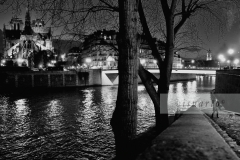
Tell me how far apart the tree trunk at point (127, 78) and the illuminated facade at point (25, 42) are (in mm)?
86138

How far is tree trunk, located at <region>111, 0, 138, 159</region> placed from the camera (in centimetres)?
559

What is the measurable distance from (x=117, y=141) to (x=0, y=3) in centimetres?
496

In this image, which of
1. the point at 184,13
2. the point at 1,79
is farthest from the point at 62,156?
the point at 1,79

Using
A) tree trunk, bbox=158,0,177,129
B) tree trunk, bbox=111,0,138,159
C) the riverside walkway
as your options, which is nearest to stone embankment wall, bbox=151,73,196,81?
tree trunk, bbox=158,0,177,129

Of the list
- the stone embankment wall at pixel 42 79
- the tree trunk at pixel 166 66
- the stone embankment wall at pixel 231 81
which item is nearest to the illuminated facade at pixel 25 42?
the stone embankment wall at pixel 42 79

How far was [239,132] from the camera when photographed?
9398 mm

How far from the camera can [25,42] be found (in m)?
106

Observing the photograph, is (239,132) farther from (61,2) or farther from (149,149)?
(61,2)

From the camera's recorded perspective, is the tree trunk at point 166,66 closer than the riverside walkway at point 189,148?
No

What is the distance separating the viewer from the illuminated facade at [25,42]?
93.5m

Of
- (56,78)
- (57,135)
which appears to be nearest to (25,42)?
(56,78)

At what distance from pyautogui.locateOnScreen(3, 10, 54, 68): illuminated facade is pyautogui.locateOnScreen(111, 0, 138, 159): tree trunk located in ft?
283

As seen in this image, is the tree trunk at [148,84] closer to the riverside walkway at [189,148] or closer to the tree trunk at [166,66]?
the tree trunk at [166,66]

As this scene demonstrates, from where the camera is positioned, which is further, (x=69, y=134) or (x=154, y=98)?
(x=69, y=134)
